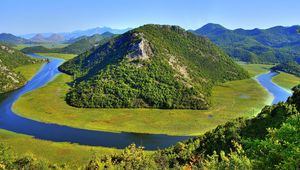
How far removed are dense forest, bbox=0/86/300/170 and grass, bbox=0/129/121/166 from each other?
1692 cm

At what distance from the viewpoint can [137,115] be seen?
460 ft

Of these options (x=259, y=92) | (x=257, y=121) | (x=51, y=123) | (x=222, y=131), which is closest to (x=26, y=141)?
(x=51, y=123)

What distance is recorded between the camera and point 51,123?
124 metres

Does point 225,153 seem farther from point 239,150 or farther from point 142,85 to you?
point 142,85

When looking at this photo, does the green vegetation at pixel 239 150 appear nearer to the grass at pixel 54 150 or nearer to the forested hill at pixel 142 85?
the grass at pixel 54 150

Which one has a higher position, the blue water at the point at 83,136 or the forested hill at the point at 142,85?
the forested hill at the point at 142,85

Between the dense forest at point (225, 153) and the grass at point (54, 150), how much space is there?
1692cm

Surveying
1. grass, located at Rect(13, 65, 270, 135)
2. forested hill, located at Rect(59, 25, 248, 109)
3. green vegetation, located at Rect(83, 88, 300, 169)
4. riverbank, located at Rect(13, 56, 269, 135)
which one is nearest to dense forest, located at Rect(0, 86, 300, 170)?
green vegetation, located at Rect(83, 88, 300, 169)

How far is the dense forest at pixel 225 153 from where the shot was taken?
18516 mm

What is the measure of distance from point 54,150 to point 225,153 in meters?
53.7

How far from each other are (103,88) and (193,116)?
175ft

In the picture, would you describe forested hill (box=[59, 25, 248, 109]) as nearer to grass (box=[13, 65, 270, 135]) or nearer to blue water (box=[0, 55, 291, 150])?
grass (box=[13, 65, 270, 135])

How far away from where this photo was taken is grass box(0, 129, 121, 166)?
296 ft

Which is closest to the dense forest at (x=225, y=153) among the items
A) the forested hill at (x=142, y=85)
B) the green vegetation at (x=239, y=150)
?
the green vegetation at (x=239, y=150)
